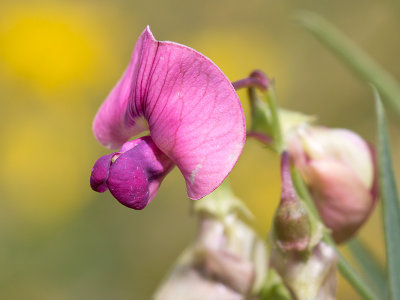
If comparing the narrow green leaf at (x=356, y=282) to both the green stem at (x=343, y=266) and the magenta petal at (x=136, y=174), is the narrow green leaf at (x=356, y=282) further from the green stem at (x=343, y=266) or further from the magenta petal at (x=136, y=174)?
the magenta petal at (x=136, y=174)

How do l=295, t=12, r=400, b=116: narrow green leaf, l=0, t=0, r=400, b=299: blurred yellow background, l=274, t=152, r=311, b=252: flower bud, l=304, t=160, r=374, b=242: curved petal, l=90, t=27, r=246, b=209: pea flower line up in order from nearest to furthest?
l=90, t=27, r=246, b=209: pea flower, l=274, t=152, r=311, b=252: flower bud, l=304, t=160, r=374, b=242: curved petal, l=295, t=12, r=400, b=116: narrow green leaf, l=0, t=0, r=400, b=299: blurred yellow background

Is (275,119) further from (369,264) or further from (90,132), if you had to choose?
(90,132)

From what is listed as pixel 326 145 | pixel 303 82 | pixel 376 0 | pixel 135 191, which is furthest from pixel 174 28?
pixel 135 191

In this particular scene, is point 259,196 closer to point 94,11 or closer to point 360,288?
point 94,11

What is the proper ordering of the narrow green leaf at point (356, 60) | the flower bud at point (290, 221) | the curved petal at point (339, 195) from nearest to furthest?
the flower bud at point (290, 221) < the curved petal at point (339, 195) < the narrow green leaf at point (356, 60)

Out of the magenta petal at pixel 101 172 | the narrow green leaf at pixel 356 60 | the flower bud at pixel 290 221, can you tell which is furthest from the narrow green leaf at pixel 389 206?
the magenta petal at pixel 101 172

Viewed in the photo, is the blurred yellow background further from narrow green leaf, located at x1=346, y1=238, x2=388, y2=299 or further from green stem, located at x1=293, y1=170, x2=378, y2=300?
green stem, located at x1=293, y1=170, x2=378, y2=300

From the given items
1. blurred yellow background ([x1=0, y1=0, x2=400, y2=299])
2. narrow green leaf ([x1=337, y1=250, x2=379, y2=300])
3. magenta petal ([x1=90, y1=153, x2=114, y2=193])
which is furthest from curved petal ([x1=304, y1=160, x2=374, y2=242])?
blurred yellow background ([x1=0, y1=0, x2=400, y2=299])
